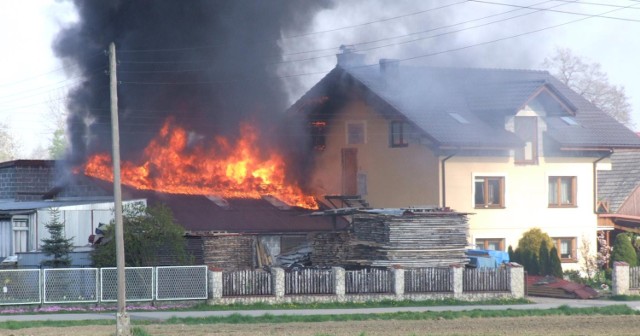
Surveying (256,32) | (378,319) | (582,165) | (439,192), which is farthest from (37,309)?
(582,165)

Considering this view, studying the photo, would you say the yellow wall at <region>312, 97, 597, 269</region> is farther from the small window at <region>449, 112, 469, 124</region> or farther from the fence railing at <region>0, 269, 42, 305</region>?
the fence railing at <region>0, 269, 42, 305</region>

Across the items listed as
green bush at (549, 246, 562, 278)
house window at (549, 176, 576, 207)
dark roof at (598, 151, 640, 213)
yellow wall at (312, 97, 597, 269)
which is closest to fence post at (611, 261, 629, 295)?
green bush at (549, 246, 562, 278)

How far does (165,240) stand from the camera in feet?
118

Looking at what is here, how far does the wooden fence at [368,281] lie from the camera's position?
114 feet

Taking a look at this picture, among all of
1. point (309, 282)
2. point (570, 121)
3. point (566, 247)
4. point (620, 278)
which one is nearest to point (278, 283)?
point (309, 282)

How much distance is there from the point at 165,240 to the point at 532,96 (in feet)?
61.8

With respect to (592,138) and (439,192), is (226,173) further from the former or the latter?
(592,138)

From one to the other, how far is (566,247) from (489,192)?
477cm

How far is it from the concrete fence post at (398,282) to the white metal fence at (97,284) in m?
6.36

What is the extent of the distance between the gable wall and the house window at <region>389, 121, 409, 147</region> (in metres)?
0.23

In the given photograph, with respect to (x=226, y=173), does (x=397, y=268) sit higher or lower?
lower

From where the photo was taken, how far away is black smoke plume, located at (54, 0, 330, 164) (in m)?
49.5

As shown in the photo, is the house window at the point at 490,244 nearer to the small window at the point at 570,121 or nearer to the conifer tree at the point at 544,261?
the conifer tree at the point at 544,261

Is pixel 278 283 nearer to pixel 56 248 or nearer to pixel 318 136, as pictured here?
pixel 56 248
